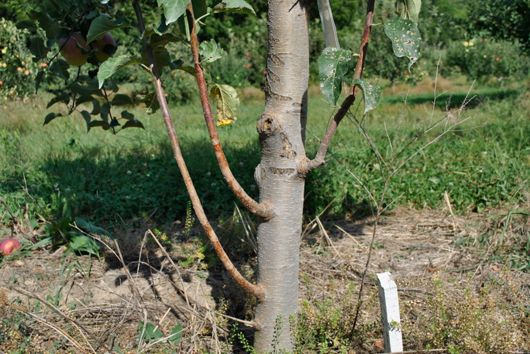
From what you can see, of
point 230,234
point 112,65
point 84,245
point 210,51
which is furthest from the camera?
point 230,234

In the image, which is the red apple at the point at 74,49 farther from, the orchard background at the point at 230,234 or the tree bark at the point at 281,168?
the tree bark at the point at 281,168

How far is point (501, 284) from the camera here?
2893 mm

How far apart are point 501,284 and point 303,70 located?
1.43 m

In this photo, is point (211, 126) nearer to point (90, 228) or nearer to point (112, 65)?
point (112, 65)

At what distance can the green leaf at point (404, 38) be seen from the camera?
170 centimetres

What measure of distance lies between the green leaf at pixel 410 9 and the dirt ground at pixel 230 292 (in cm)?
84

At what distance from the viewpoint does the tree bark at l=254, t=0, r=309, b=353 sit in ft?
6.46

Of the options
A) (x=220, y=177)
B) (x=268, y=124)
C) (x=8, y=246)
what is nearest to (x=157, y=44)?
(x=268, y=124)

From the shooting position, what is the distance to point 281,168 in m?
2.04

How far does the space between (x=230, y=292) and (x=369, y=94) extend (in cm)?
130

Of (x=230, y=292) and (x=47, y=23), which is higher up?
(x=47, y=23)

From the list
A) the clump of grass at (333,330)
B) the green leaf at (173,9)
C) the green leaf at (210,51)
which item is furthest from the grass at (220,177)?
the green leaf at (173,9)

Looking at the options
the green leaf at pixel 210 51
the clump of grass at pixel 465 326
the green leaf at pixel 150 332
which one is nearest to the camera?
the green leaf at pixel 210 51

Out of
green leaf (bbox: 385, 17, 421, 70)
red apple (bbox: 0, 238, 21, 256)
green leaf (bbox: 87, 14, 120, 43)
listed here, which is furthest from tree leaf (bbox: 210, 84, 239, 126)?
red apple (bbox: 0, 238, 21, 256)
